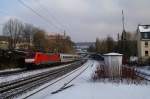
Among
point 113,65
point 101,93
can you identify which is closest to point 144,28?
point 113,65

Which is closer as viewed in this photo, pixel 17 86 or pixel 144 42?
pixel 17 86

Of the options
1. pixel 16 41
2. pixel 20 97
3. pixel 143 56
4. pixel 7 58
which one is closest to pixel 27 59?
pixel 7 58

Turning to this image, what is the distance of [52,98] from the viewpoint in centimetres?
1546

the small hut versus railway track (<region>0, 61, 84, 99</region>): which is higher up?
the small hut

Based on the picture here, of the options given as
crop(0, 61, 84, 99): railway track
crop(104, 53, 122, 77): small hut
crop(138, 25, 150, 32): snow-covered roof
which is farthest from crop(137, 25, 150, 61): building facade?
crop(0, 61, 84, 99): railway track

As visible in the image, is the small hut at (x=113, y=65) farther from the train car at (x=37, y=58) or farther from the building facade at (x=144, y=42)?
the building facade at (x=144, y=42)

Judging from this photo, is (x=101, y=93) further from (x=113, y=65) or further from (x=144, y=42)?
(x=144, y=42)

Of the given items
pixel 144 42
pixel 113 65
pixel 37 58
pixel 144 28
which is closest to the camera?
pixel 113 65

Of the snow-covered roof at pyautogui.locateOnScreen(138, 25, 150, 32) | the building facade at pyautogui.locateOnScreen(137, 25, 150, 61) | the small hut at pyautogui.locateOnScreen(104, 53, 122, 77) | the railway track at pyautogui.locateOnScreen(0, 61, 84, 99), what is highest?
the snow-covered roof at pyautogui.locateOnScreen(138, 25, 150, 32)

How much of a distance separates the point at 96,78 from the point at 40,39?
103m

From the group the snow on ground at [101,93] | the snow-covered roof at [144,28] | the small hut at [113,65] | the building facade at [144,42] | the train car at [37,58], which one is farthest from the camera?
the snow-covered roof at [144,28]

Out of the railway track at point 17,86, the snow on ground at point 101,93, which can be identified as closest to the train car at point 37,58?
the railway track at point 17,86

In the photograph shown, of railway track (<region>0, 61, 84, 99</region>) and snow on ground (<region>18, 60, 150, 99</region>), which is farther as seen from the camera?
railway track (<region>0, 61, 84, 99</region>)

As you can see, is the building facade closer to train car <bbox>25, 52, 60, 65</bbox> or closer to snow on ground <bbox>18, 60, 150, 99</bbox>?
train car <bbox>25, 52, 60, 65</bbox>
